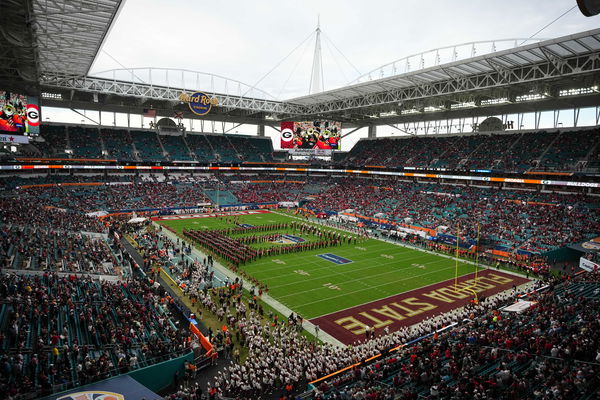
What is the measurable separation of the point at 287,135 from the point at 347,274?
112 feet

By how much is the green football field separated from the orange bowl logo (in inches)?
379

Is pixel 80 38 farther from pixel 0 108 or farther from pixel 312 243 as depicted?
pixel 312 243

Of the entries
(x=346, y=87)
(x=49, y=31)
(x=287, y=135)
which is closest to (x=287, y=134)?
(x=287, y=135)

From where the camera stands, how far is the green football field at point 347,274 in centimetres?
2015

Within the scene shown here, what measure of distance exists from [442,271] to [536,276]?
6.11 m

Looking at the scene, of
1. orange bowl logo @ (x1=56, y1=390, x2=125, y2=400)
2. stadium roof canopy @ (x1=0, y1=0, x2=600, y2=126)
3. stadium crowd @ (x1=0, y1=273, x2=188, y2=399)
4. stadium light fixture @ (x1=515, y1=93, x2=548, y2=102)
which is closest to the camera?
orange bowl logo @ (x1=56, y1=390, x2=125, y2=400)

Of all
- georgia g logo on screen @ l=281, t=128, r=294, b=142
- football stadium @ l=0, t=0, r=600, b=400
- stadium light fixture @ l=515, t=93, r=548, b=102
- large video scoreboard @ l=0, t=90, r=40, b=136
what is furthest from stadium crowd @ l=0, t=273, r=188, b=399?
georgia g logo on screen @ l=281, t=128, r=294, b=142

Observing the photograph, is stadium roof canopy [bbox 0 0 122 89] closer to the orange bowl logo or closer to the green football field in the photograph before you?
the orange bowl logo

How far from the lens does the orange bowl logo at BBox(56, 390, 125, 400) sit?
955 cm

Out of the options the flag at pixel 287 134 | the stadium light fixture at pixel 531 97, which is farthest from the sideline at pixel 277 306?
the stadium light fixture at pixel 531 97

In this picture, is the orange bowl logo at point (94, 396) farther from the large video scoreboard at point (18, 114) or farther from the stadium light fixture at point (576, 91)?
the stadium light fixture at point (576, 91)

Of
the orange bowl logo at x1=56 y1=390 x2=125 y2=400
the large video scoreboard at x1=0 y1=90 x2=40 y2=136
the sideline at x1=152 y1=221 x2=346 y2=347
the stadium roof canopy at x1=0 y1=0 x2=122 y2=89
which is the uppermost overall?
the stadium roof canopy at x1=0 y1=0 x2=122 y2=89

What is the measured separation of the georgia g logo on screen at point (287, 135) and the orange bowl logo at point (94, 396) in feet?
155

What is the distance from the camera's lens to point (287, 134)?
180 ft
